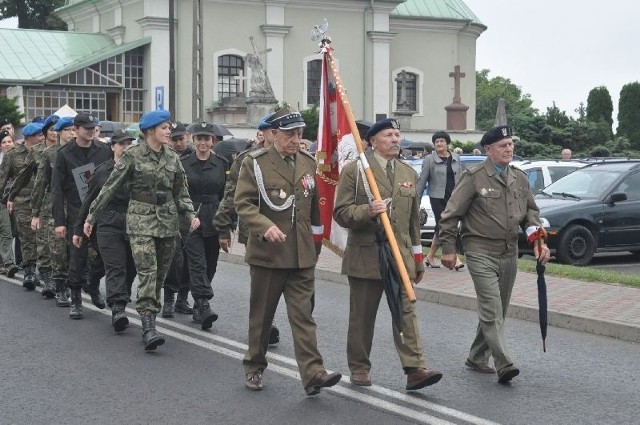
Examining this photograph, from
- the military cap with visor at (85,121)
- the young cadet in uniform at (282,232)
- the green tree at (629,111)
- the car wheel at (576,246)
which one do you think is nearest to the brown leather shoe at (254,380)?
the young cadet in uniform at (282,232)

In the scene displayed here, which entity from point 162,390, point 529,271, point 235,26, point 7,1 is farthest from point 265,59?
point 162,390

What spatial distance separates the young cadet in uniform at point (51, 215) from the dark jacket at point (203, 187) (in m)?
1.84

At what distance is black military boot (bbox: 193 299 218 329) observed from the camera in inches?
445

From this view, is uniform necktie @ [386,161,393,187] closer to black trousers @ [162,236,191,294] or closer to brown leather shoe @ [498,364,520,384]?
brown leather shoe @ [498,364,520,384]

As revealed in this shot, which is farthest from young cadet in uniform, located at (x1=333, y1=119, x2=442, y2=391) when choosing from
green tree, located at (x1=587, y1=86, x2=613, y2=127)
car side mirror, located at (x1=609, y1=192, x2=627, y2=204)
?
green tree, located at (x1=587, y1=86, x2=613, y2=127)

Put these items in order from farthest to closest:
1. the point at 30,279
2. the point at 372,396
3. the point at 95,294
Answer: the point at 30,279, the point at 95,294, the point at 372,396

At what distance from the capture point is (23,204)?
1512cm

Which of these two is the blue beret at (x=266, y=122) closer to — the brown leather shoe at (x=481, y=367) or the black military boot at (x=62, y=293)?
the brown leather shoe at (x=481, y=367)

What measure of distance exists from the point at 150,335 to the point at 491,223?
3176mm

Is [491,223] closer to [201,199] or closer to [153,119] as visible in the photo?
[153,119]

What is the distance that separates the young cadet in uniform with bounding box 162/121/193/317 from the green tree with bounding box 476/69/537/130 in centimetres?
10816

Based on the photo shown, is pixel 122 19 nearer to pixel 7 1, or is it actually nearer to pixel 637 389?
pixel 7 1

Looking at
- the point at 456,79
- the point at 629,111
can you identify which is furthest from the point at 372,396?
the point at 456,79

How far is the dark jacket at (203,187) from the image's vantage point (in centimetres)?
1176
